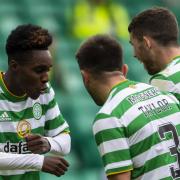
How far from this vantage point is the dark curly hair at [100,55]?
13.9 ft

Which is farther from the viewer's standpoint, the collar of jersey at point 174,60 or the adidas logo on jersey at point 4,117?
the collar of jersey at point 174,60

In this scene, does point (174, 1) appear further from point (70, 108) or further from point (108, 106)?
point (108, 106)

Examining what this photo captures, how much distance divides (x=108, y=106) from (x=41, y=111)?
778mm

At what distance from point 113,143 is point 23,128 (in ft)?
2.64

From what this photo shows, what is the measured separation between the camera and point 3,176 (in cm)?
463

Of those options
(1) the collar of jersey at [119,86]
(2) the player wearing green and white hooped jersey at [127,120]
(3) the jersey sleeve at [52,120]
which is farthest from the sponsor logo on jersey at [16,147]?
(1) the collar of jersey at [119,86]

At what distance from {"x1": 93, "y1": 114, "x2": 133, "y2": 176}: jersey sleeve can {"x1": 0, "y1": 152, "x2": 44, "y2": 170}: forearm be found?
0.53 metres

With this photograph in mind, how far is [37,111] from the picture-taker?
475 cm

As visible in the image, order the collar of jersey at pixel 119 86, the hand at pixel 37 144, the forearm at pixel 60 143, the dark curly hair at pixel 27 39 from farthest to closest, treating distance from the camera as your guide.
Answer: the forearm at pixel 60 143, the dark curly hair at pixel 27 39, the hand at pixel 37 144, the collar of jersey at pixel 119 86

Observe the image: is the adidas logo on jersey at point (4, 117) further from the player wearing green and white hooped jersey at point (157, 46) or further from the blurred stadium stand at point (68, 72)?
the blurred stadium stand at point (68, 72)

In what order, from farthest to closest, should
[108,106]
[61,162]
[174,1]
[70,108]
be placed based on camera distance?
1. [174,1]
2. [70,108]
3. [61,162]
4. [108,106]

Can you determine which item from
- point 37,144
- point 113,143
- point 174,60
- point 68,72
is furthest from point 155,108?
point 68,72

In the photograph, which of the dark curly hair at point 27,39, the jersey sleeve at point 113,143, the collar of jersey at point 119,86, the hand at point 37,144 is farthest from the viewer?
the dark curly hair at point 27,39

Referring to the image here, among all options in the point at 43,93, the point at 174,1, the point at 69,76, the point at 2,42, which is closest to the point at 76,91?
the point at 69,76
